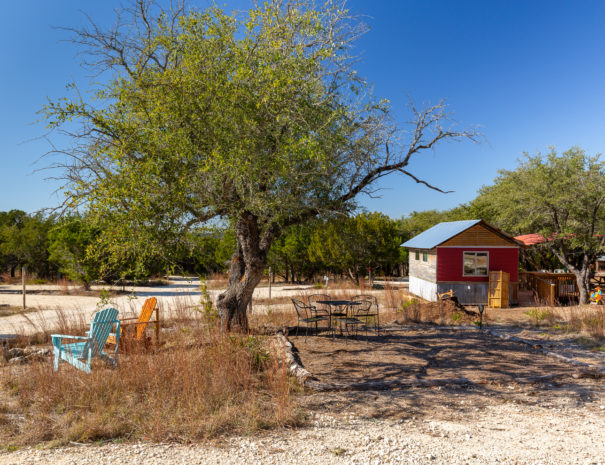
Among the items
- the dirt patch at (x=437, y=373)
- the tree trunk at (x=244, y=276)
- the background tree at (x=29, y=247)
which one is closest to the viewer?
the dirt patch at (x=437, y=373)

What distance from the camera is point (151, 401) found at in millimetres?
4570

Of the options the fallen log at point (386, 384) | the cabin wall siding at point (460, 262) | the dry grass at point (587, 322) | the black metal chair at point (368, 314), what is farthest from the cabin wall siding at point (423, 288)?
the fallen log at point (386, 384)

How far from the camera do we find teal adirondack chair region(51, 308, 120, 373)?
230 inches

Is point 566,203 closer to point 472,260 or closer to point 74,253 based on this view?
point 472,260

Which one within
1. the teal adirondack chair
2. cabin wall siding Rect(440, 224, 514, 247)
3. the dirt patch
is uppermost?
cabin wall siding Rect(440, 224, 514, 247)

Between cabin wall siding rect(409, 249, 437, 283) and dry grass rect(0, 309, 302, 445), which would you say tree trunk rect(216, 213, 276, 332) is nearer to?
dry grass rect(0, 309, 302, 445)

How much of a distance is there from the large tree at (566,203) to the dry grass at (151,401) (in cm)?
1543

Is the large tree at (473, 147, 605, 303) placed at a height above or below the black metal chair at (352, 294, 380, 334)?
above

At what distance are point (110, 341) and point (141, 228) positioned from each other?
2.85 metres

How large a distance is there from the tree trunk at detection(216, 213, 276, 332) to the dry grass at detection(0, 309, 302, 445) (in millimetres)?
2591

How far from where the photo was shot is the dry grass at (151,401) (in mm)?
4082

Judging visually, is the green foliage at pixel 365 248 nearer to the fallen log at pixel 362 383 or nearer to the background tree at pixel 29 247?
the background tree at pixel 29 247

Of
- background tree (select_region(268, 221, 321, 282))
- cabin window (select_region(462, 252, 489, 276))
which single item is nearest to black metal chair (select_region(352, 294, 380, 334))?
cabin window (select_region(462, 252, 489, 276))

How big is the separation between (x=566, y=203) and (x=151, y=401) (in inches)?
679
